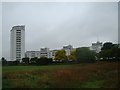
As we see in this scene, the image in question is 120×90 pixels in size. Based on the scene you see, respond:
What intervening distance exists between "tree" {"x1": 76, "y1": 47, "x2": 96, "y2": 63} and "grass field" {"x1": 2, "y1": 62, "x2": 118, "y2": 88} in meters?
0.12

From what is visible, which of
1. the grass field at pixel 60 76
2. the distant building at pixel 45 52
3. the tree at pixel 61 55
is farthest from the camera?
the tree at pixel 61 55

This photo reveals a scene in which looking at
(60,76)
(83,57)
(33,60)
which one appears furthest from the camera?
(33,60)

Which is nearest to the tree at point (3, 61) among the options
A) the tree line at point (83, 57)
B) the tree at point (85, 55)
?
the tree line at point (83, 57)

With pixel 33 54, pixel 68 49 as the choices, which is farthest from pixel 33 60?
pixel 68 49

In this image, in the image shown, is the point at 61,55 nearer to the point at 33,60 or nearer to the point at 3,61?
the point at 33,60

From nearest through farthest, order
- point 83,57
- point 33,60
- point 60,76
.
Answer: point 60,76 → point 83,57 → point 33,60

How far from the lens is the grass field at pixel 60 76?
466 centimetres

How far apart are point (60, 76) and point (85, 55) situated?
733 millimetres

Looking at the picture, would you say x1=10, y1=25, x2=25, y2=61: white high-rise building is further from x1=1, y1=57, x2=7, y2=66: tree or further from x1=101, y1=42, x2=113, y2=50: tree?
x1=101, y1=42, x2=113, y2=50: tree

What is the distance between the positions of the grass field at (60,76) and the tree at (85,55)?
118mm

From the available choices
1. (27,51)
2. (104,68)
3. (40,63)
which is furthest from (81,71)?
(27,51)

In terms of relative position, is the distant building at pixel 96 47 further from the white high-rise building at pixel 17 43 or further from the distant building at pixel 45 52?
the white high-rise building at pixel 17 43

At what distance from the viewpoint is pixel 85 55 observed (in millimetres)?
4855

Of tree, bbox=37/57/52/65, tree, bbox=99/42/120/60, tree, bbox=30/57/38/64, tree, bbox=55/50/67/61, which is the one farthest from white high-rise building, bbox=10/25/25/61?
tree, bbox=99/42/120/60
